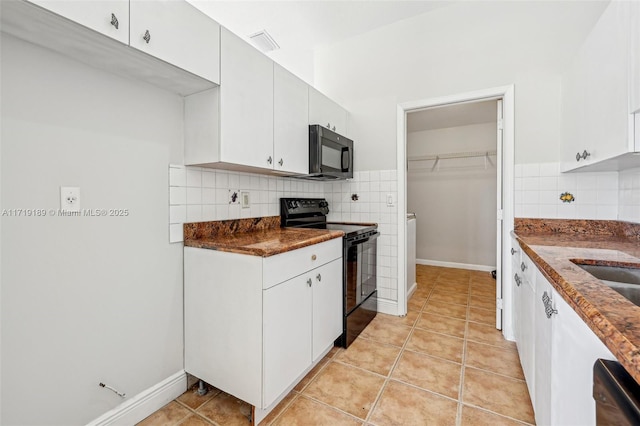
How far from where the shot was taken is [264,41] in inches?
101

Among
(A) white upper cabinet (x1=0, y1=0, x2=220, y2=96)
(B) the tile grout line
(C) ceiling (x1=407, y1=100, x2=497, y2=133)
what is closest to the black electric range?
(B) the tile grout line

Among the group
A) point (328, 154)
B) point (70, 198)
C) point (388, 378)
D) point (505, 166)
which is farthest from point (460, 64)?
point (70, 198)

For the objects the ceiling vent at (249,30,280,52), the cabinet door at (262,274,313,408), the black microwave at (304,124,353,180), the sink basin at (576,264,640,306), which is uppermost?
the ceiling vent at (249,30,280,52)

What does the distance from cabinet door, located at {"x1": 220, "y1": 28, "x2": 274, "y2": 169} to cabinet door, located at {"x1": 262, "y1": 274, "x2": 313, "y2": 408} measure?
0.78m

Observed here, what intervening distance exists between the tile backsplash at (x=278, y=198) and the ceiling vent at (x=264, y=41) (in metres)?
1.26

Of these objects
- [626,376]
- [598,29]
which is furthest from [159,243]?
[598,29]

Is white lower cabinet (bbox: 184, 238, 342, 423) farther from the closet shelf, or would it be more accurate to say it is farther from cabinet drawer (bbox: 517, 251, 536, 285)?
the closet shelf

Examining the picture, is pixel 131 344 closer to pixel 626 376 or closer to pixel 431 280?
pixel 626 376

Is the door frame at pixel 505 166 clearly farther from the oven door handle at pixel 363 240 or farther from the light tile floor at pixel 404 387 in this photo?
the oven door handle at pixel 363 240

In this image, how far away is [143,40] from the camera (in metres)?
1.18

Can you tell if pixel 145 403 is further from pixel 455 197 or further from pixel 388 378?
pixel 455 197

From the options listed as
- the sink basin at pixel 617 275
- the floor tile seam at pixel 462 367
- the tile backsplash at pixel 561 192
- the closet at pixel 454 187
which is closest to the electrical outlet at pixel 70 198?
the floor tile seam at pixel 462 367

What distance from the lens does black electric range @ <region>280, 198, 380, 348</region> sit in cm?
218

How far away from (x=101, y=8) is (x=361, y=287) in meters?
2.28
